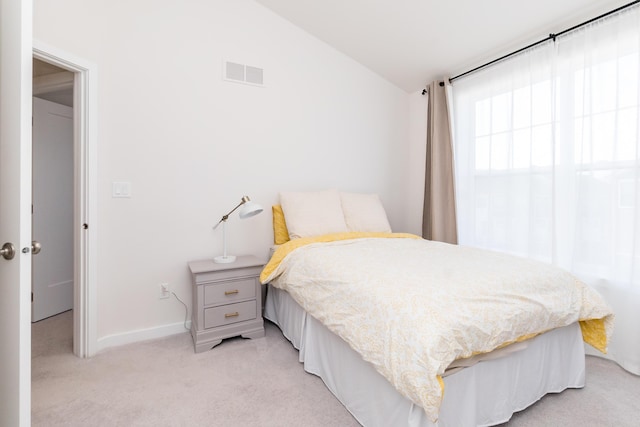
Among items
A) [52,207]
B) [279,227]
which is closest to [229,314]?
[279,227]

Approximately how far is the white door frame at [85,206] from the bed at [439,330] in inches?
51.1

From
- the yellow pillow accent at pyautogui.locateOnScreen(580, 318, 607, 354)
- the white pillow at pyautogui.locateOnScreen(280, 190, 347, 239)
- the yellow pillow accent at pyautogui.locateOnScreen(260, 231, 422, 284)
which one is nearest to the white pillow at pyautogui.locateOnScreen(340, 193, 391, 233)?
the white pillow at pyautogui.locateOnScreen(280, 190, 347, 239)

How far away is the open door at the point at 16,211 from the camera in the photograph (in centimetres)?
102

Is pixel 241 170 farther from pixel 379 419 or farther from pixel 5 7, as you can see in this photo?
pixel 379 419

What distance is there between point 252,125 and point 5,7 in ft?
5.73

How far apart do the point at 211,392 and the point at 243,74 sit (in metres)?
2.37

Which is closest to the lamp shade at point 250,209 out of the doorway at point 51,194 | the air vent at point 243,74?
the air vent at point 243,74

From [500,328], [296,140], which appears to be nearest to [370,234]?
[296,140]

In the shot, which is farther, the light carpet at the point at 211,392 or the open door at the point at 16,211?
the light carpet at the point at 211,392

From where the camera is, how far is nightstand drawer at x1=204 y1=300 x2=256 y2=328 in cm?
219

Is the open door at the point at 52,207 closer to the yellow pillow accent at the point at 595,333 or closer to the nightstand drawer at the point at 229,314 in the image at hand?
the nightstand drawer at the point at 229,314

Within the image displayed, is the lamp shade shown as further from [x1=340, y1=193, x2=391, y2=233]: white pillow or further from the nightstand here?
[x1=340, y1=193, x2=391, y2=233]: white pillow

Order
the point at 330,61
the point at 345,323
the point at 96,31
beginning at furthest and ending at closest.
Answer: the point at 330,61 < the point at 96,31 < the point at 345,323

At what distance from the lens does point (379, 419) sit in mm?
1341
